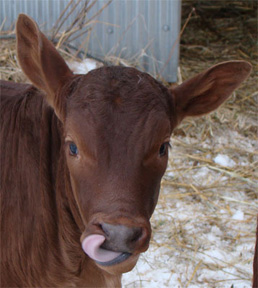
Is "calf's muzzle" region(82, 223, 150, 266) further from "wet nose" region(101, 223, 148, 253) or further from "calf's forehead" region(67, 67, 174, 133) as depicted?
"calf's forehead" region(67, 67, 174, 133)

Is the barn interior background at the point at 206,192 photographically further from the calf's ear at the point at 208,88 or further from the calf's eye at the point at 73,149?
the calf's eye at the point at 73,149

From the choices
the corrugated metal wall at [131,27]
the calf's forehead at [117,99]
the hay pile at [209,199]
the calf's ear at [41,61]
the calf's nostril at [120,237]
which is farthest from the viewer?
the corrugated metal wall at [131,27]

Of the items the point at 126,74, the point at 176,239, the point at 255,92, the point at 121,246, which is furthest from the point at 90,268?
the point at 255,92

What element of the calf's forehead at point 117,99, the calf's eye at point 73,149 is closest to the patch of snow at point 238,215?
the calf's forehead at point 117,99

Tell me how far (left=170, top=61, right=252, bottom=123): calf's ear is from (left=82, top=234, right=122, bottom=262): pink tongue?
1085mm

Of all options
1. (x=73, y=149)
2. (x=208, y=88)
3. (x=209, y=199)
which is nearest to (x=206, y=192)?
(x=209, y=199)

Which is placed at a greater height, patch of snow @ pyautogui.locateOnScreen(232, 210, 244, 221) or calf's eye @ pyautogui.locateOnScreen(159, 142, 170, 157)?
calf's eye @ pyautogui.locateOnScreen(159, 142, 170, 157)

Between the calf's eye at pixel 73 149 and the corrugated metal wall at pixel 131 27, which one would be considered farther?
the corrugated metal wall at pixel 131 27

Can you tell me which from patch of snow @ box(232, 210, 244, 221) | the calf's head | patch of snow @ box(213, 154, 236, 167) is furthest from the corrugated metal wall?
the calf's head

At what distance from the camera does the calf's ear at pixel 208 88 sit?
295 centimetres

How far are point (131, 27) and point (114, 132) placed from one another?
15.9ft

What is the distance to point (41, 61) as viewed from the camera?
2781mm

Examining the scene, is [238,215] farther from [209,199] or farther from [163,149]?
[163,149]

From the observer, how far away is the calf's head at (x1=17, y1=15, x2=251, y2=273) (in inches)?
89.0
